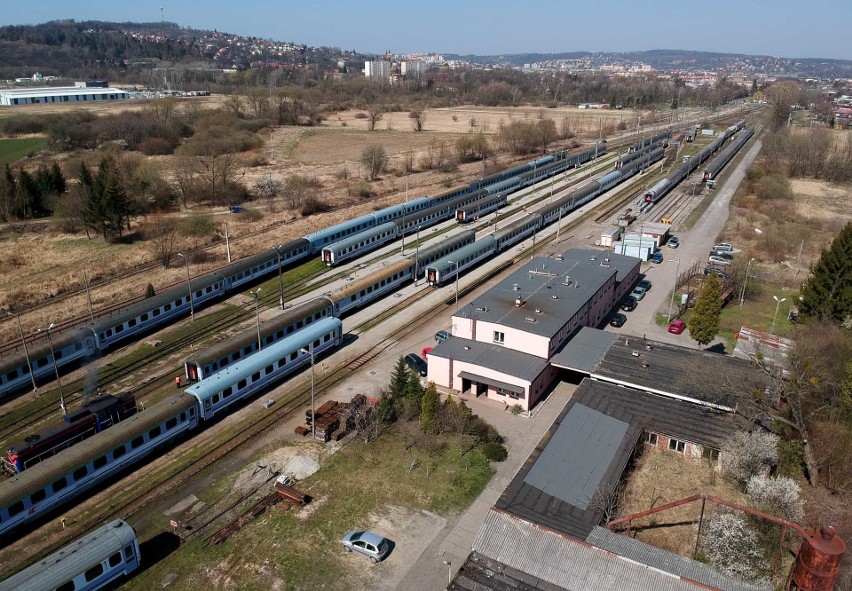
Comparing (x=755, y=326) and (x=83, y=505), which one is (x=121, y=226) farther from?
(x=755, y=326)

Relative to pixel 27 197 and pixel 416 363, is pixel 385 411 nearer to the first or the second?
pixel 416 363

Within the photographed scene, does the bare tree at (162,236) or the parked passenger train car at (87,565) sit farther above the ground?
the bare tree at (162,236)

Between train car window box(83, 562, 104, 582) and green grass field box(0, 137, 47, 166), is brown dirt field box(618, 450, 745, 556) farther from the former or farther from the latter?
green grass field box(0, 137, 47, 166)

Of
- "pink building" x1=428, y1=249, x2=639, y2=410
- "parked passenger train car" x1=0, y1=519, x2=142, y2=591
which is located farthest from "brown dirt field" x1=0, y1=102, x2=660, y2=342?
"pink building" x1=428, y1=249, x2=639, y2=410

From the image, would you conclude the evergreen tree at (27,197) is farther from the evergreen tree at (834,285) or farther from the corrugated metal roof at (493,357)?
the evergreen tree at (834,285)

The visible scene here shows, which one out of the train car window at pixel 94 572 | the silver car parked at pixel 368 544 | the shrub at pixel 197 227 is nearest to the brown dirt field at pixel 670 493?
the silver car parked at pixel 368 544

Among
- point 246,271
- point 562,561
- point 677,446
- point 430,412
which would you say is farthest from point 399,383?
point 246,271
